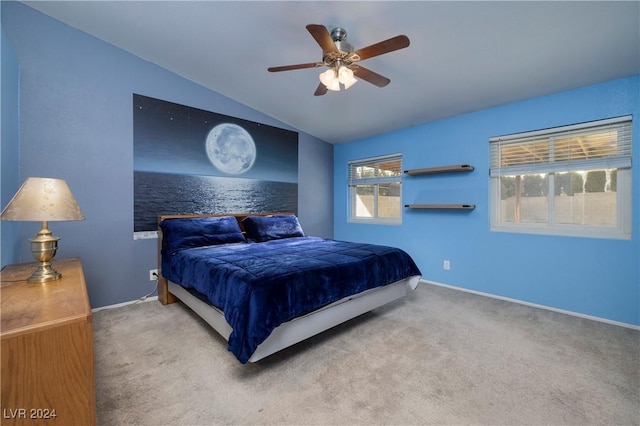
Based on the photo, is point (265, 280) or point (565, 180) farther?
point (565, 180)

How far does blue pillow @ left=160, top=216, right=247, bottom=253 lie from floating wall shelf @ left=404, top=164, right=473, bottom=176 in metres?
2.50

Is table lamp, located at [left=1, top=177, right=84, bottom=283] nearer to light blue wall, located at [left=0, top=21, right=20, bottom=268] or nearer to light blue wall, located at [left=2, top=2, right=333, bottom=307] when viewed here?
light blue wall, located at [left=0, top=21, right=20, bottom=268]

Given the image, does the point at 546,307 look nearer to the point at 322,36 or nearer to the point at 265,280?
the point at 265,280

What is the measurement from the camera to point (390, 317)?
2607mm

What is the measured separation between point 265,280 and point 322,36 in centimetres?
165

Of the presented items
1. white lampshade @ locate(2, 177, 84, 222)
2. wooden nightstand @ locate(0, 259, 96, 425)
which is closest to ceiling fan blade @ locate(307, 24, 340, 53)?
white lampshade @ locate(2, 177, 84, 222)

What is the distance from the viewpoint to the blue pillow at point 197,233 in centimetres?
283

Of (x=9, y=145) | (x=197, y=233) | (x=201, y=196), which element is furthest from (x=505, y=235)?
(x=9, y=145)

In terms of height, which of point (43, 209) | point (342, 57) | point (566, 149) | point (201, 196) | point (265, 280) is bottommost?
point (265, 280)

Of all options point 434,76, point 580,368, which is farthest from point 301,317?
point 434,76

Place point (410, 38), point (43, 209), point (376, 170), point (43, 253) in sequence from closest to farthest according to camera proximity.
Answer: point (43, 209)
point (43, 253)
point (410, 38)
point (376, 170)

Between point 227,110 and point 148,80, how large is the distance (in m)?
0.94

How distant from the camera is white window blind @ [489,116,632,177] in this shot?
2.46m

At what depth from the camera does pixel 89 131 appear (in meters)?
2.68
